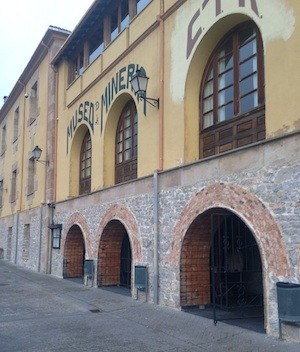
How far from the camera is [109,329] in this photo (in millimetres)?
7242

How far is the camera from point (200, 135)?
9008mm

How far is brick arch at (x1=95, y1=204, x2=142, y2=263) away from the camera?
33.9 feet

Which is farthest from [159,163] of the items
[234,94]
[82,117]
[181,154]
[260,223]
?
[82,117]

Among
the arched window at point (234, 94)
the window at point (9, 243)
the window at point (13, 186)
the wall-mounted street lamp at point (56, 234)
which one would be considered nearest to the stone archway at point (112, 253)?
the wall-mounted street lamp at point (56, 234)

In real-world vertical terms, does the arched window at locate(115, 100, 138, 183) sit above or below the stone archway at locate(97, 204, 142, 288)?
above

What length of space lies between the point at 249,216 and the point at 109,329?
2.97 m

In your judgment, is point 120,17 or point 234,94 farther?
point 120,17

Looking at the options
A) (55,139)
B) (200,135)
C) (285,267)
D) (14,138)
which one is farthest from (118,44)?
(14,138)

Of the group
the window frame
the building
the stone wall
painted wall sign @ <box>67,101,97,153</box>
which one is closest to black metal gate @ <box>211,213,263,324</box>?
the building

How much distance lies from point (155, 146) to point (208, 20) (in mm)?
2998

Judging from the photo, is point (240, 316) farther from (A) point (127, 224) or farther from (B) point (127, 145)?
(B) point (127, 145)

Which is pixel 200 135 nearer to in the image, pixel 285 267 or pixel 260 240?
pixel 260 240

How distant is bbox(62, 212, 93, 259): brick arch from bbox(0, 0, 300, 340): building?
6 centimetres

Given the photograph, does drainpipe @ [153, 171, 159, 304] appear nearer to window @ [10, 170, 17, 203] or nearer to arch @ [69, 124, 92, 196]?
arch @ [69, 124, 92, 196]
